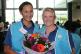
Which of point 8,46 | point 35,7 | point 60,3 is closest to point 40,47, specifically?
point 8,46

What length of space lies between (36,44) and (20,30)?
1.57 feet

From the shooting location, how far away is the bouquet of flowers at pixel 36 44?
2338mm

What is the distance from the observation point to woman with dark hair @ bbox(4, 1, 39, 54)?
2686 millimetres

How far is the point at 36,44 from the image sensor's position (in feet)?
7.72

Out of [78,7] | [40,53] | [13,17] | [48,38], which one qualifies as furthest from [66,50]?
[13,17]

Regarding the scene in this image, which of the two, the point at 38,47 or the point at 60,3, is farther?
the point at 60,3

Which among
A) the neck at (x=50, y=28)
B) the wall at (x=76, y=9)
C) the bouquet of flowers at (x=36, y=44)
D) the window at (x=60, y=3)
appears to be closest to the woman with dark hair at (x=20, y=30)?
the neck at (x=50, y=28)

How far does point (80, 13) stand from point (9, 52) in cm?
1264

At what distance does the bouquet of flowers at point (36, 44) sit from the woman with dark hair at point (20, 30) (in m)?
0.31

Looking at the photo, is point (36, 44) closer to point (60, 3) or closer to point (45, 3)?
point (45, 3)

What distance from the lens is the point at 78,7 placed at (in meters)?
14.3

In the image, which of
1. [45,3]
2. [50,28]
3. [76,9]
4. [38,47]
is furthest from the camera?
[45,3]

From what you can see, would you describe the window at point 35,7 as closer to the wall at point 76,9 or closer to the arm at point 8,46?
the wall at point 76,9

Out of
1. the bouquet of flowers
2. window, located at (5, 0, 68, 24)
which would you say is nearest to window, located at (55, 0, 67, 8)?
window, located at (5, 0, 68, 24)
